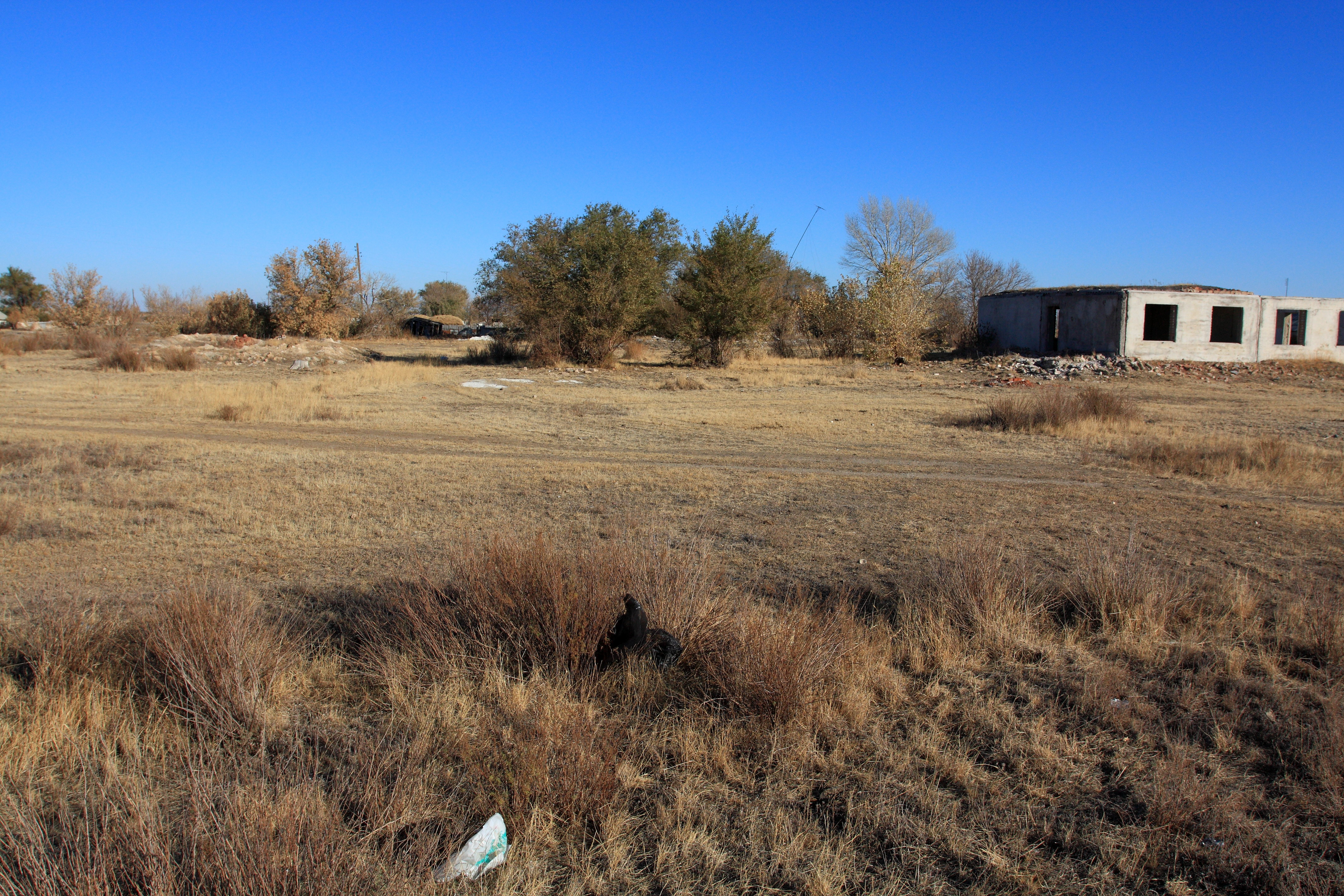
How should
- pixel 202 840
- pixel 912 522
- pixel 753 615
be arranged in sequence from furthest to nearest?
pixel 912 522
pixel 753 615
pixel 202 840

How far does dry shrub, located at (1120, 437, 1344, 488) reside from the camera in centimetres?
958

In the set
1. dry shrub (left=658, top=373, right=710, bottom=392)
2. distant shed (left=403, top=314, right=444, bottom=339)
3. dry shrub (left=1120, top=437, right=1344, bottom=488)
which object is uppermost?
distant shed (left=403, top=314, right=444, bottom=339)

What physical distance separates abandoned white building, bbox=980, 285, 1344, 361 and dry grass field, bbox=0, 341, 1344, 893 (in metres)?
22.3

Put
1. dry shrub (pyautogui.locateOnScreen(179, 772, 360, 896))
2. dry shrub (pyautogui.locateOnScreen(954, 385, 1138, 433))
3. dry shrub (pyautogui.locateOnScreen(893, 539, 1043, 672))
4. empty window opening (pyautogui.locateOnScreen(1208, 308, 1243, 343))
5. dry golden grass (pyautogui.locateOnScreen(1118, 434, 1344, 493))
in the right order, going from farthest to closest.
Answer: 1. empty window opening (pyautogui.locateOnScreen(1208, 308, 1243, 343))
2. dry shrub (pyautogui.locateOnScreen(954, 385, 1138, 433))
3. dry golden grass (pyautogui.locateOnScreen(1118, 434, 1344, 493))
4. dry shrub (pyautogui.locateOnScreen(893, 539, 1043, 672))
5. dry shrub (pyautogui.locateOnScreen(179, 772, 360, 896))

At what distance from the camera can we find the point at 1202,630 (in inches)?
188

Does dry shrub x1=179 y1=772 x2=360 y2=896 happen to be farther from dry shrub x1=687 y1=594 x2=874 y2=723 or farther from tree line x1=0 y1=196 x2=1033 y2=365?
tree line x1=0 y1=196 x2=1033 y2=365

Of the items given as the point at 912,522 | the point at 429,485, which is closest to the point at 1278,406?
the point at 912,522

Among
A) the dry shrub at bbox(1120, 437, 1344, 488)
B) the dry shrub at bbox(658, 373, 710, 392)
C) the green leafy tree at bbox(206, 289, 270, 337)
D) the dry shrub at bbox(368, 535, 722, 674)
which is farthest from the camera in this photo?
the green leafy tree at bbox(206, 289, 270, 337)

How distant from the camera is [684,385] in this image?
945 inches

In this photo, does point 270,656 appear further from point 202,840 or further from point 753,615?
point 753,615

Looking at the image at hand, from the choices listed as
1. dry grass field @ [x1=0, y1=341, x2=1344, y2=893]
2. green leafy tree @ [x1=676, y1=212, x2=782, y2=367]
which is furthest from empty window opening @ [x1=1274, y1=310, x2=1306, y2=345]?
dry grass field @ [x1=0, y1=341, x2=1344, y2=893]

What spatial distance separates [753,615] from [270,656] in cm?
255

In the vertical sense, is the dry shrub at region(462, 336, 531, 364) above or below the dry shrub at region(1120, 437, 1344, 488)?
above

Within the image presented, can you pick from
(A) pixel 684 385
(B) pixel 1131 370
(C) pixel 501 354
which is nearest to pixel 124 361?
(C) pixel 501 354
